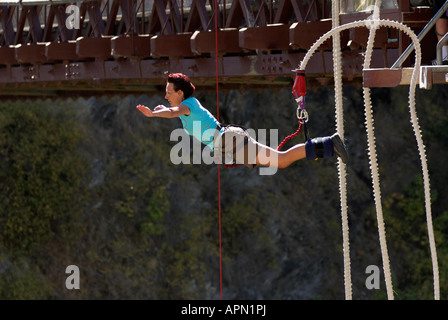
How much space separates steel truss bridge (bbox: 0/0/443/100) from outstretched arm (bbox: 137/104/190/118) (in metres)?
1.95

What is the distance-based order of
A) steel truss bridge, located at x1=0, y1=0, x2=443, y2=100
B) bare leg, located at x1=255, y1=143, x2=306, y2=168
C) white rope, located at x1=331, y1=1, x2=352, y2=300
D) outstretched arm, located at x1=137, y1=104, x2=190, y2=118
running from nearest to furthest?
1. outstretched arm, located at x1=137, y1=104, x2=190, y2=118
2. white rope, located at x1=331, y1=1, x2=352, y2=300
3. bare leg, located at x1=255, y1=143, x2=306, y2=168
4. steel truss bridge, located at x1=0, y1=0, x2=443, y2=100

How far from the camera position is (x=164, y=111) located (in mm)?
7328

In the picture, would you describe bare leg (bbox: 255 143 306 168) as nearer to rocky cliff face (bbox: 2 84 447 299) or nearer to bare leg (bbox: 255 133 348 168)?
bare leg (bbox: 255 133 348 168)

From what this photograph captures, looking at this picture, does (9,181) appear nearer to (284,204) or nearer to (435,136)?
(284,204)

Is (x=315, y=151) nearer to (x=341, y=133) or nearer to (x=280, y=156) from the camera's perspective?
(x=341, y=133)

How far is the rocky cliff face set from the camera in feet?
81.9

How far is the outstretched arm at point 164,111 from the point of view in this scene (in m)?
6.98

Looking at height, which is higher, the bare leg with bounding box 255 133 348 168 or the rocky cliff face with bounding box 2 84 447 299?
the rocky cliff face with bounding box 2 84 447 299

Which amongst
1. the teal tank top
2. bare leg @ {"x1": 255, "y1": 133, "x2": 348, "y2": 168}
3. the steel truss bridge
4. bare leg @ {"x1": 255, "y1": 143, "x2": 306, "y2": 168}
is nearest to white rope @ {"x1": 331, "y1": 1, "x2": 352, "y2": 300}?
bare leg @ {"x1": 255, "y1": 133, "x2": 348, "y2": 168}

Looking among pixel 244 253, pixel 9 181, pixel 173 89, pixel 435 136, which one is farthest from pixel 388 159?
pixel 173 89

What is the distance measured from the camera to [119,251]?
2500 cm

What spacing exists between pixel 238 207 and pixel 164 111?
18.3m

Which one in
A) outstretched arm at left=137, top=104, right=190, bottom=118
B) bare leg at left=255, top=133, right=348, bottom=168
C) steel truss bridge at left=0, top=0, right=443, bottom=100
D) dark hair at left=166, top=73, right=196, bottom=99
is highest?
steel truss bridge at left=0, top=0, right=443, bottom=100
